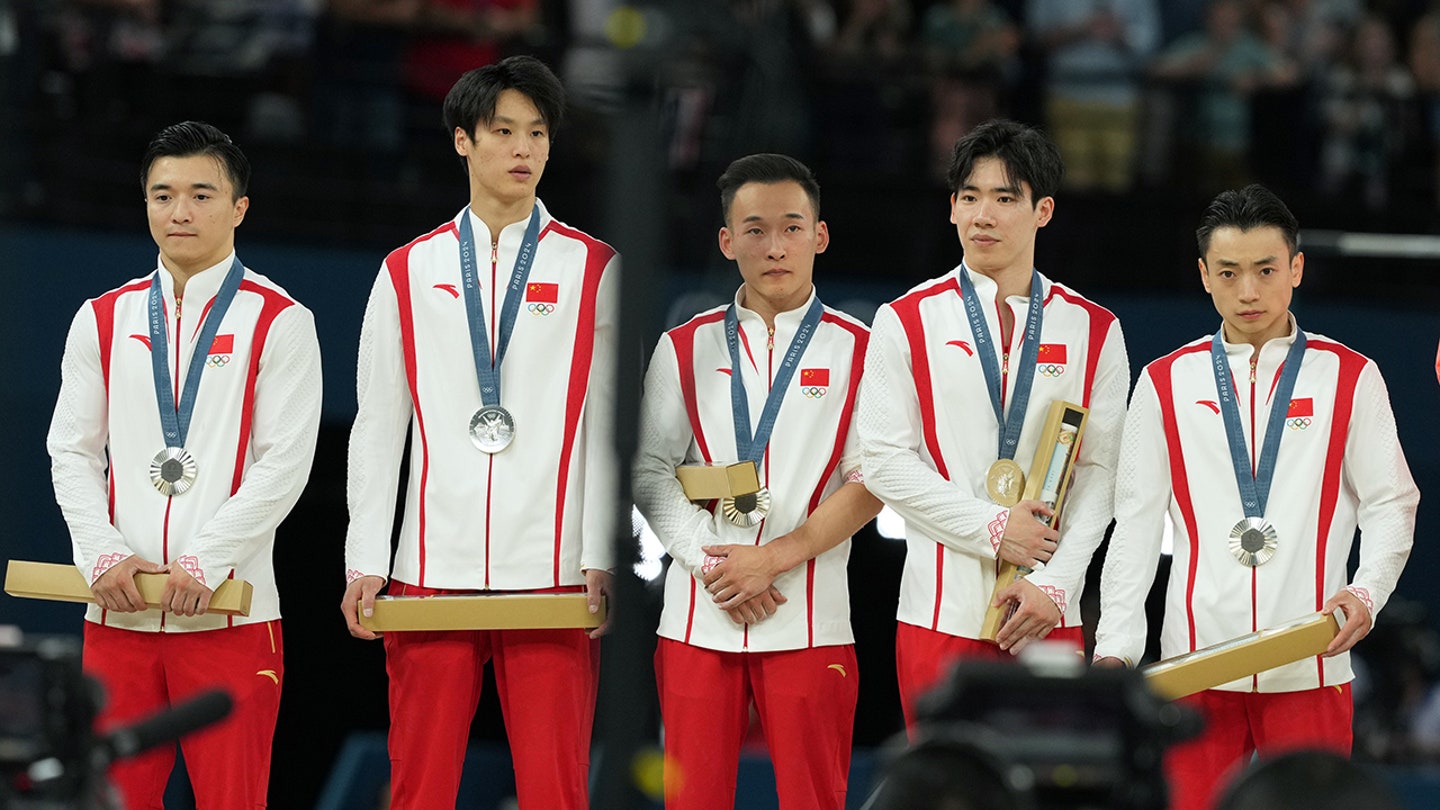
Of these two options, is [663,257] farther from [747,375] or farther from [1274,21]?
[1274,21]

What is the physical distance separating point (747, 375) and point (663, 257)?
216 cm

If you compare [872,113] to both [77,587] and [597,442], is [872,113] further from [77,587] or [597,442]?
[77,587]

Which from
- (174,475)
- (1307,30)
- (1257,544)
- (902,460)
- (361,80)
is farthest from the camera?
(1307,30)

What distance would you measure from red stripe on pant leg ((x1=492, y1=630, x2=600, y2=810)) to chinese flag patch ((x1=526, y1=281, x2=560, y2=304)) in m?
0.73

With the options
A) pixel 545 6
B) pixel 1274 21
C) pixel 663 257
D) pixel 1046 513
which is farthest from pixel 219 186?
pixel 1274 21

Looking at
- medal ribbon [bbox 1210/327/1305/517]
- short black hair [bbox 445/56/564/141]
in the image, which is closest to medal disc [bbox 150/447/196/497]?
short black hair [bbox 445/56/564/141]

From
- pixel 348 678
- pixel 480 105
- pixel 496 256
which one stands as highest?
pixel 480 105

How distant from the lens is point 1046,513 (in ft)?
13.5

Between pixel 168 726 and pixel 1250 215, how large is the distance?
2.61 m

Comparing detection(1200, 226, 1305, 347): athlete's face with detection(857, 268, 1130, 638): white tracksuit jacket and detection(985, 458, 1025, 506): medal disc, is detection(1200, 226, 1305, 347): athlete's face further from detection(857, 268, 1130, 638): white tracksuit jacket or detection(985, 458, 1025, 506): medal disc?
detection(985, 458, 1025, 506): medal disc

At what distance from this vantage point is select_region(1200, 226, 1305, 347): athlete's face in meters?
4.13

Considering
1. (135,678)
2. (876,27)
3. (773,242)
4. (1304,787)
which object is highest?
(876,27)

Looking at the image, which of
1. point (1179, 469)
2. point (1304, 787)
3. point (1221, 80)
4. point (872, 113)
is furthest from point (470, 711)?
point (1221, 80)

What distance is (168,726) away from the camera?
261 cm
